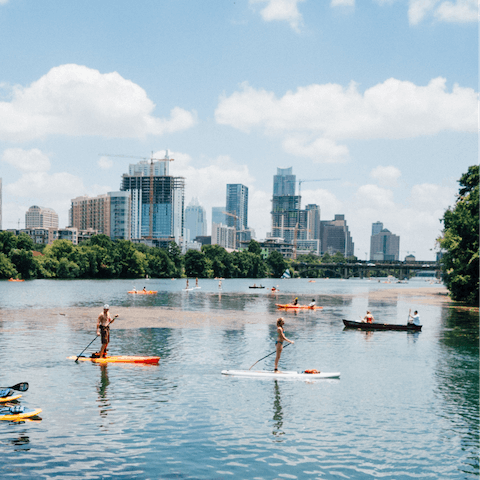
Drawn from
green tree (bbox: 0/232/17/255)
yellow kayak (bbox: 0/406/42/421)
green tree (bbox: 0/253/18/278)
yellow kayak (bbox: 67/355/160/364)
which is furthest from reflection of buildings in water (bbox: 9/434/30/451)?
green tree (bbox: 0/232/17/255)

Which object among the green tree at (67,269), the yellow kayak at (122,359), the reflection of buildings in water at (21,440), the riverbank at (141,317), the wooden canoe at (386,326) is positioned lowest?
the riverbank at (141,317)

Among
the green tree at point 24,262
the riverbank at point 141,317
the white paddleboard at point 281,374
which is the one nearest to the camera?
the white paddleboard at point 281,374

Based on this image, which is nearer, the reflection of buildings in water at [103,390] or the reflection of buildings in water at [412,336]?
the reflection of buildings in water at [103,390]

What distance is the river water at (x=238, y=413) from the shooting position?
16.0 meters

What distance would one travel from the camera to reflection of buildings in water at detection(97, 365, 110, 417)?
21.0m

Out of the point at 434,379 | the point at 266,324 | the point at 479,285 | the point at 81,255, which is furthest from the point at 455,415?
the point at 81,255

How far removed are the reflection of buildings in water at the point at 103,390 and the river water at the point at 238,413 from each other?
0.07m

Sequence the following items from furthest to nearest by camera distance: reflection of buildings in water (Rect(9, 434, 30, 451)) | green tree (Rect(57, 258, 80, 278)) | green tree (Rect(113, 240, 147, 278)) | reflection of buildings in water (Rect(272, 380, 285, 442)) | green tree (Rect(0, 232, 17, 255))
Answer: green tree (Rect(113, 240, 147, 278)) → green tree (Rect(57, 258, 80, 278)) → green tree (Rect(0, 232, 17, 255)) → reflection of buildings in water (Rect(272, 380, 285, 442)) → reflection of buildings in water (Rect(9, 434, 30, 451))

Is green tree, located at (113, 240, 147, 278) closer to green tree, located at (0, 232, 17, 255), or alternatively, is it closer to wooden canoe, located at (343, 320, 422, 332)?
green tree, located at (0, 232, 17, 255)

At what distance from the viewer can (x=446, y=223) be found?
314ft

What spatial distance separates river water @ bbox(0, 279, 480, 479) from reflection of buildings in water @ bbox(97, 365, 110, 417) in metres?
0.07

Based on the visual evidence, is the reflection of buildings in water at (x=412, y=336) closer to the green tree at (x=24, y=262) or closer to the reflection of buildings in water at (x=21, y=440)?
the reflection of buildings in water at (x=21, y=440)

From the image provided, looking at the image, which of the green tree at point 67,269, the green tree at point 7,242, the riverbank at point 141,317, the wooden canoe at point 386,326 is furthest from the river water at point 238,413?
the green tree at point 67,269

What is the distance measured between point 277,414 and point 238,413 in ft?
5.27
